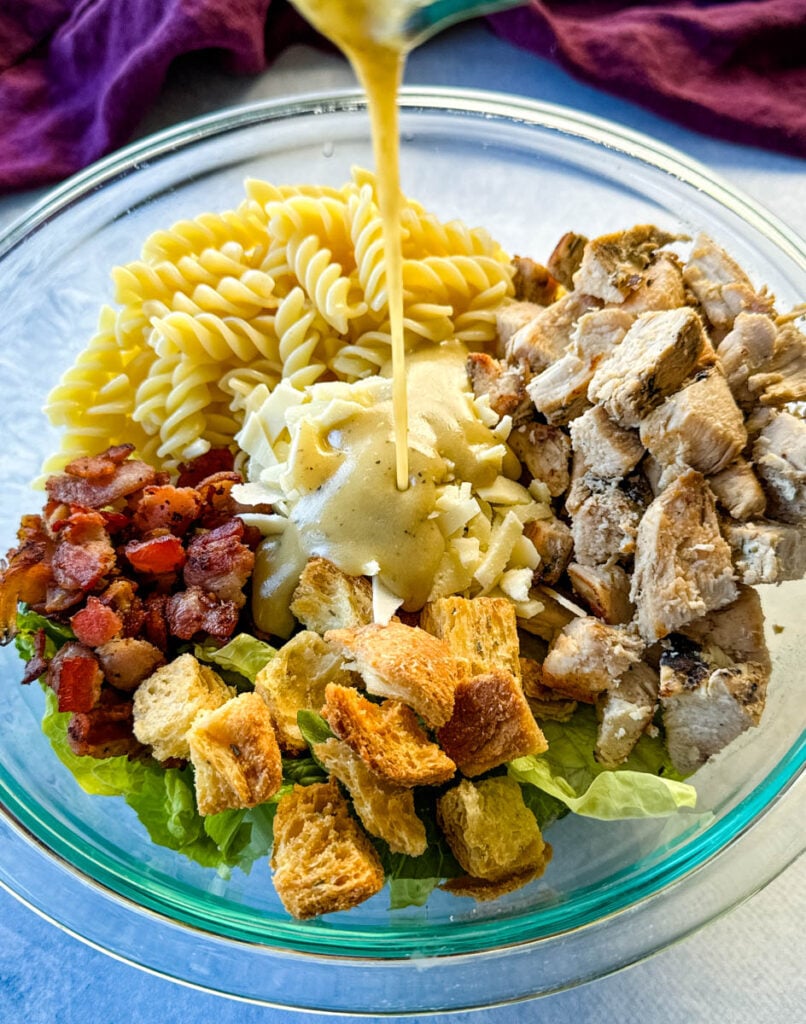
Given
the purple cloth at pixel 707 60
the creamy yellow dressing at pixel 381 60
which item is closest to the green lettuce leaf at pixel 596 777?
the creamy yellow dressing at pixel 381 60

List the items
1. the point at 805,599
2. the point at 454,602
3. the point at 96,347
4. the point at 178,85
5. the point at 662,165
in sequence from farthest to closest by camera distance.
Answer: the point at 178,85
the point at 662,165
the point at 96,347
the point at 805,599
the point at 454,602

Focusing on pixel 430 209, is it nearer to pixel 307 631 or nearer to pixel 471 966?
pixel 307 631

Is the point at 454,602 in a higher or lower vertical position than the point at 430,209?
lower

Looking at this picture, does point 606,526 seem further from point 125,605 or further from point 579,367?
point 125,605

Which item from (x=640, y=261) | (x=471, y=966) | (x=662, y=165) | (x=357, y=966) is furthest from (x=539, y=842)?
(x=662, y=165)

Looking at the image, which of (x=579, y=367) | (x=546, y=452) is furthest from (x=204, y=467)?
(x=579, y=367)

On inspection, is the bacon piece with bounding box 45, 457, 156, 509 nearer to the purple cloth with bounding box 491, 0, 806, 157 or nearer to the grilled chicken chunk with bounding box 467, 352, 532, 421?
the grilled chicken chunk with bounding box 467, 352, 532, 421

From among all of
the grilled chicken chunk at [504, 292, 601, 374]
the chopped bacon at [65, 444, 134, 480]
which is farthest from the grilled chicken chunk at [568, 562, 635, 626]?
the chopped bacon at [65, 444, 134, 480]
